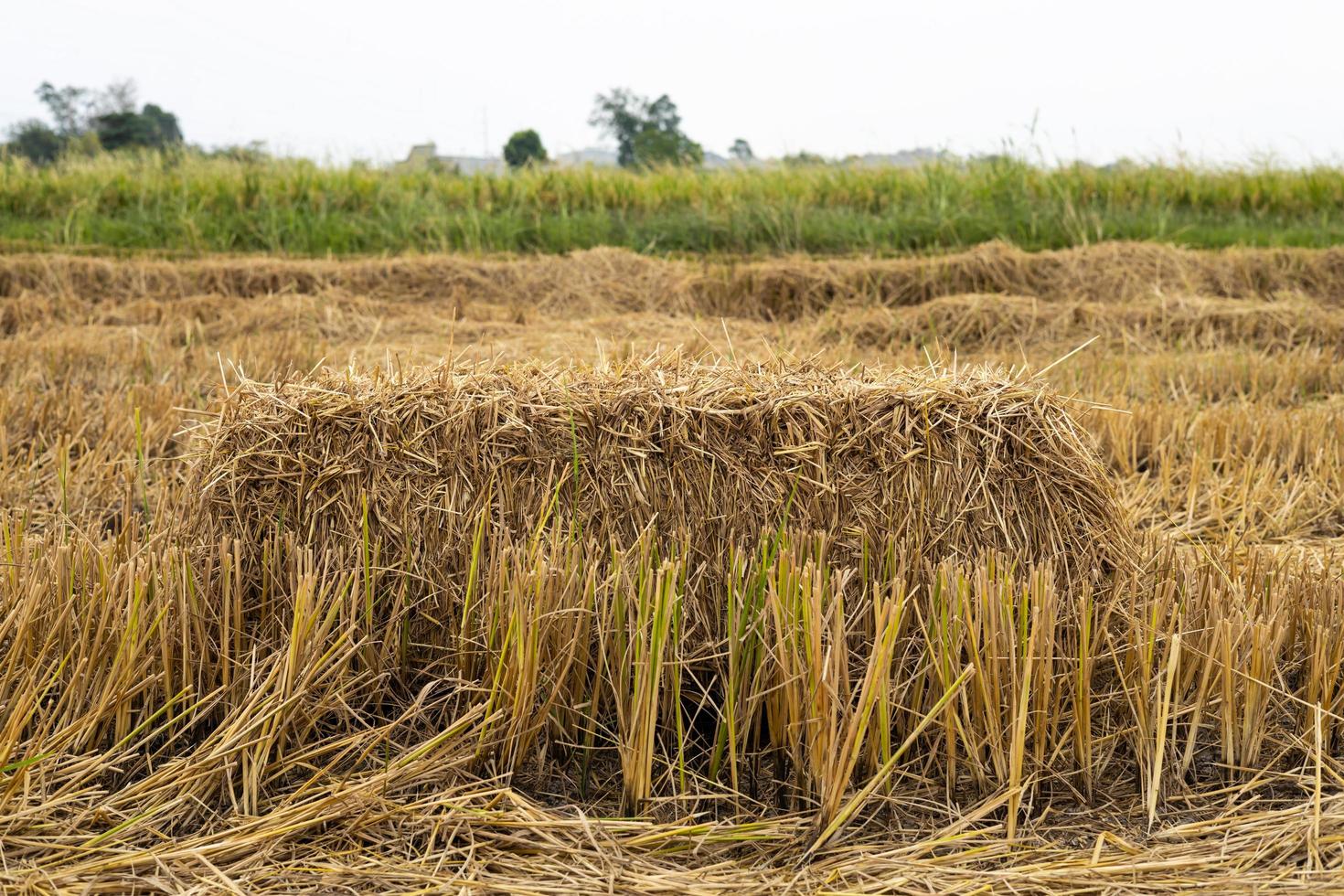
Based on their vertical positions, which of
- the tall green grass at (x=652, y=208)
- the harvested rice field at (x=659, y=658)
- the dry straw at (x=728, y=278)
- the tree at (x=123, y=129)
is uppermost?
the tree at (x=123, y=129)

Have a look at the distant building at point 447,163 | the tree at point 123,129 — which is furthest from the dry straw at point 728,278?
the tree at point 123,129

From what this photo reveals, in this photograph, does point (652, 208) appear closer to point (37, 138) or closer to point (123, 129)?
point (123, 129)

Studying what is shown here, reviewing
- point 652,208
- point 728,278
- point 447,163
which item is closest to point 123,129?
point 447,163

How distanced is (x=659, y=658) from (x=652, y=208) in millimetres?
8165

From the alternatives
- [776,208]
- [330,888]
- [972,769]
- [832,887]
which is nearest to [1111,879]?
[972,769]

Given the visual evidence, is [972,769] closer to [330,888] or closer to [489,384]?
[330,888]

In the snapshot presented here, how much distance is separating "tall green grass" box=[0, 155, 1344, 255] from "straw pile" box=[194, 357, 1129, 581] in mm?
6175

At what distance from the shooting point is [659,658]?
156 cm

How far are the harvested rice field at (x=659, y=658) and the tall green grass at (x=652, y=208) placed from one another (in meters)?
6.21

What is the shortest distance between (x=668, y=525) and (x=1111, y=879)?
3.28 ft

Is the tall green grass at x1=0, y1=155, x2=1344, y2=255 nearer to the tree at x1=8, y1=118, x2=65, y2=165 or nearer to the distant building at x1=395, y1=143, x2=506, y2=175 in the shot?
the distant building at x1=395, y1=143, x2=506, y2=175

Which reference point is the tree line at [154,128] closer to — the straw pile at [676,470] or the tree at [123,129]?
the tree at [123,129]

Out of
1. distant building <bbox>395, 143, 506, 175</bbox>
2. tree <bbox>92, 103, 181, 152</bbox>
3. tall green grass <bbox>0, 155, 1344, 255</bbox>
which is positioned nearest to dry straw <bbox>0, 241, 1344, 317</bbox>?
tall green grass <bbox>0, 155, 1344, 255</bbox>

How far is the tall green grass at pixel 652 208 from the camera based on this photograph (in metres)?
8.36
